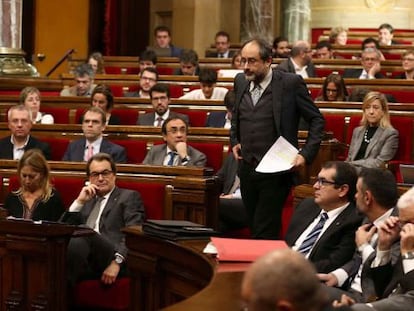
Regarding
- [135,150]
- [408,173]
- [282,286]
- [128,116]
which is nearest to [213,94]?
[128,116]

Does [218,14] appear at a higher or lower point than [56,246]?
higher

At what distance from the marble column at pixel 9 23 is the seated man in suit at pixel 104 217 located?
4995 mm

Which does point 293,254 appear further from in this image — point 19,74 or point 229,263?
point 19,74

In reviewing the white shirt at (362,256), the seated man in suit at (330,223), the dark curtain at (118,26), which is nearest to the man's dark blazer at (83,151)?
the seated man in suit at (330,223)

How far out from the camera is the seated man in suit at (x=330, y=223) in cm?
479

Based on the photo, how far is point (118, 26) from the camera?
1628 cm

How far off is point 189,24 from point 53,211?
34.9 ft

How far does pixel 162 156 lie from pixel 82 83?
9.99 feet

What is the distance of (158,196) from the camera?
20.7ft

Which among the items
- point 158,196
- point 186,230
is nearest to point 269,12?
point 158,196

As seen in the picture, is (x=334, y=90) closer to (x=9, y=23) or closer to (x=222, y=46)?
(x=9, y=23)

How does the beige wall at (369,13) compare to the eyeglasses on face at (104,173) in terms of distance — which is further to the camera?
the beige wall at (369,13)

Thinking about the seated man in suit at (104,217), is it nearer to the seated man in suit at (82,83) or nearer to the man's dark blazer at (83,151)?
the man's dark blazer at (83,151)

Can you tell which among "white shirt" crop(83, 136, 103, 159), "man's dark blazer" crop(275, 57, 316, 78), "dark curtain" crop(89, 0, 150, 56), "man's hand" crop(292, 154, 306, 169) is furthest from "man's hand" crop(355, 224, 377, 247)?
"dark curtain" crop(89, 0, 150, 56)
